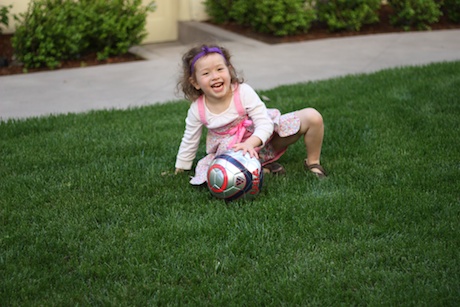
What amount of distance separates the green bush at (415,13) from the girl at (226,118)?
5670 millimetres

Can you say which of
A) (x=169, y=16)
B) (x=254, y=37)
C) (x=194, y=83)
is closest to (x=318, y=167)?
(x=194, y=83)

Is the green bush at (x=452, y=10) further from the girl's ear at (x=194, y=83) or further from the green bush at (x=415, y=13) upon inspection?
the girl's ear at (x=194, y=83)

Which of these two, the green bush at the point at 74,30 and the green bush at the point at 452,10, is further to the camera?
the green bush at the point at 452,10

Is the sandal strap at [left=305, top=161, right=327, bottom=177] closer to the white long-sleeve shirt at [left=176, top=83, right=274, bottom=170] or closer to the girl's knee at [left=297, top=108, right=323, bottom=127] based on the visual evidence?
the girl's knee at [left=297, top=108, right=323, bottom=127]

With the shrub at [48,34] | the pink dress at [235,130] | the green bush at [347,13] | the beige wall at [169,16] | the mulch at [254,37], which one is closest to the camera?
the pink dress at [235,130]

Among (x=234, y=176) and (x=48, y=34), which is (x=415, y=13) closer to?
(x=48, y=34)

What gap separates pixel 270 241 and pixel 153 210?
2.70 ft

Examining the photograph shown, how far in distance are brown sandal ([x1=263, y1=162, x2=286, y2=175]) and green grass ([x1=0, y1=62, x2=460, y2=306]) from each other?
0.08m

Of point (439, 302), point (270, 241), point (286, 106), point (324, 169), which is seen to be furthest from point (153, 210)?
point (286, 106)

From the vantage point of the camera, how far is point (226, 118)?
14.0 feet

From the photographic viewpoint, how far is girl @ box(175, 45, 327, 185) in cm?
418

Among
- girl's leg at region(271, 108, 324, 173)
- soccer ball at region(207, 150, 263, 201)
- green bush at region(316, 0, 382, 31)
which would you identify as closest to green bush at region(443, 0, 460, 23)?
green bush at region(316, 0, 382, 31)

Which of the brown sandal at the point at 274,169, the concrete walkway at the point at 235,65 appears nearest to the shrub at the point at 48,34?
the concrete walkway at the point at 235,65

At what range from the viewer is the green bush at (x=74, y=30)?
25.1ft
